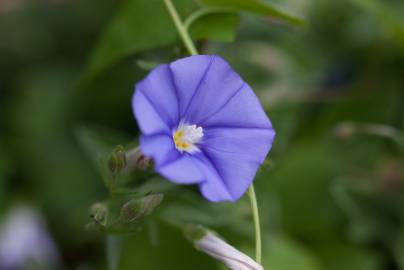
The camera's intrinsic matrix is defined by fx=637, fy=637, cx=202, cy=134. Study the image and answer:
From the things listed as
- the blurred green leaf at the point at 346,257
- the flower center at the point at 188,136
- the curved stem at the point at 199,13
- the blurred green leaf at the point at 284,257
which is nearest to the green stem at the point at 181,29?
the curved stem at the point at 199,13

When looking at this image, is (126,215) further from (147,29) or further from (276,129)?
(276,129)

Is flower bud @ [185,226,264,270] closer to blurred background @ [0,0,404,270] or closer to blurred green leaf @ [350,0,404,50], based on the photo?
blurred background @ [0,0,404,270]

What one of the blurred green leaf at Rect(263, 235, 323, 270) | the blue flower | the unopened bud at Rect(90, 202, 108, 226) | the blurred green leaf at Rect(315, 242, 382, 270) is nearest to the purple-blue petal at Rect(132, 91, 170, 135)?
the blue flower

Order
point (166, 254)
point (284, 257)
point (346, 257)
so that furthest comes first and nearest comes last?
point (346, 257)
point (284, 257)
point (166, 254)

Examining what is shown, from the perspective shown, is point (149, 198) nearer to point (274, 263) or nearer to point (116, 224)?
point (116, 224)

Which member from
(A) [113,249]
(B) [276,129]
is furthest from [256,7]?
(A) [113,249]

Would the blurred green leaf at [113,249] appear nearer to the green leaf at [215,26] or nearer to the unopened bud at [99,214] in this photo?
the unopened bud at [99,214]
